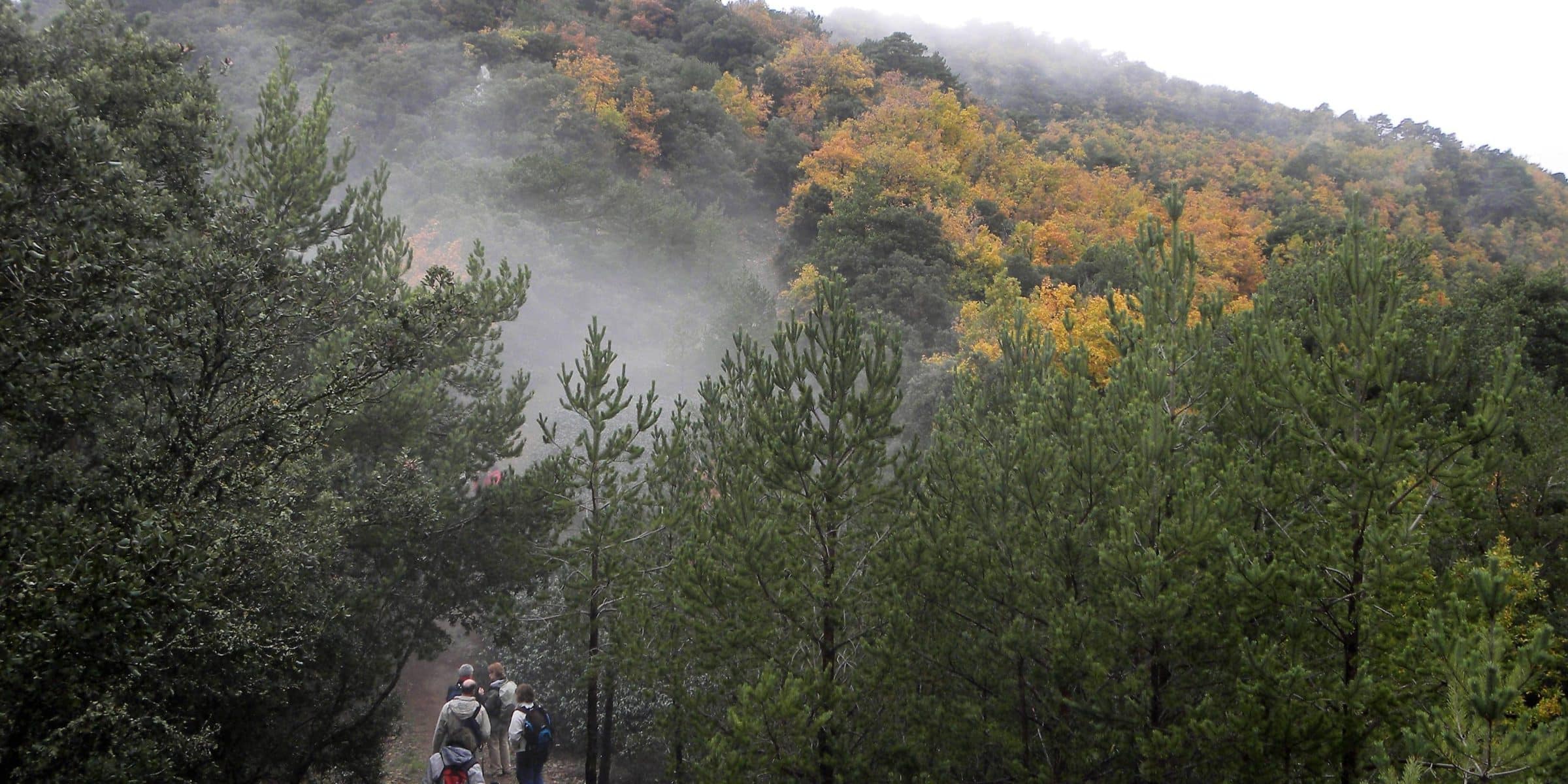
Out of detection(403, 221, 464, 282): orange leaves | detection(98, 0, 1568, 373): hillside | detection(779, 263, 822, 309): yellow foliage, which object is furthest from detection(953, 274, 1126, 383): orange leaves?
detection(403, 221, 464, 282): orange leaves

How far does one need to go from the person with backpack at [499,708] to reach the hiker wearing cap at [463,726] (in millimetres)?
1684

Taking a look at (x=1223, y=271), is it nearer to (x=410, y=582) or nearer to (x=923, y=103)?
(x=923, y=103)

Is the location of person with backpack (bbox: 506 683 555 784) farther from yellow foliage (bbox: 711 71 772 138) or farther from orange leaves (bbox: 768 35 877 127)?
orange leaves (bbox: 768 35 877 127)

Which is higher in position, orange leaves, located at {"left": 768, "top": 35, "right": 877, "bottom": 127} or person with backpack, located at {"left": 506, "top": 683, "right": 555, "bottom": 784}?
orange leaves, located at {"left": 768, "top": 35, "right": 877, "bottom": 127}

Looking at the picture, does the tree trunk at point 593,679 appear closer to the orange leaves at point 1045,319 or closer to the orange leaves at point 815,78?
the orange leaves at point 1045,319

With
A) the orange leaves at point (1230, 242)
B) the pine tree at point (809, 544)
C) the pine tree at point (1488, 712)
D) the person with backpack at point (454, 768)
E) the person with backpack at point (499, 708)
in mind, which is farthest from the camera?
the orange leaves at point (1230, 242)

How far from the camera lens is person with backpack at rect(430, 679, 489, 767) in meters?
8.38

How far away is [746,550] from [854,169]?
31.1 metres

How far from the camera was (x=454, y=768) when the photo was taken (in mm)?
8359

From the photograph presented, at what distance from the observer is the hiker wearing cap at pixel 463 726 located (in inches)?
330

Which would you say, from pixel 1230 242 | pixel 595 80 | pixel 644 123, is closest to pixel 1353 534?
pixel 1230 242

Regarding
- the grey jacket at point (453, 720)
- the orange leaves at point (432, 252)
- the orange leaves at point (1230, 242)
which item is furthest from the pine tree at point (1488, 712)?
the orange leaves at point (432, 252)

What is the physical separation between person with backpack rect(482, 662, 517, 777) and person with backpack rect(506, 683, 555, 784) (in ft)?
3.13

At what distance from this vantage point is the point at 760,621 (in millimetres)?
8586
